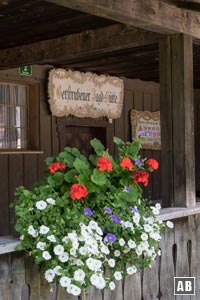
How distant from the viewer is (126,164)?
2.51m

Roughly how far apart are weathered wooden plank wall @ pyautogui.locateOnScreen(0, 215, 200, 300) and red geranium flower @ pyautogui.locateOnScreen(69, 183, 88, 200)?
359 millimetres

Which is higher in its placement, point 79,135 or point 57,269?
point 79,135

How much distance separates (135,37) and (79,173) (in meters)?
1.70

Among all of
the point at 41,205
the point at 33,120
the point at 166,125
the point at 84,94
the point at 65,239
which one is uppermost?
the point at 84,94

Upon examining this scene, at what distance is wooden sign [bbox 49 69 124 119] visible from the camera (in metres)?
6.16

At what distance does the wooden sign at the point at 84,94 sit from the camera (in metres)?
6.16

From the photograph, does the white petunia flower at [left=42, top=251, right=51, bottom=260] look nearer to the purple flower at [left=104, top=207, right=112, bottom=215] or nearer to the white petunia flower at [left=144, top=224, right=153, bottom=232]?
the purple flower at [left=104, top=207, right=112, bottom=215]

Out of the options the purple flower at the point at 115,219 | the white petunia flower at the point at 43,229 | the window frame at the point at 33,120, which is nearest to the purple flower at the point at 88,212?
the purple flower at the point at 115,219

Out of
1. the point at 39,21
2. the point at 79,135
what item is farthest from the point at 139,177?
the point at 79,135

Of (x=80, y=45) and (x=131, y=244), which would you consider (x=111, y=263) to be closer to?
(x=131, y=244)

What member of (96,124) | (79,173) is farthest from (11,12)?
(96,124)

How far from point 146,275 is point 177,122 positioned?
1093mm

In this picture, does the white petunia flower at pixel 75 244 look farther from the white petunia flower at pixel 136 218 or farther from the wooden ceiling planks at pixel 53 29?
the wooden ceiling planks at pixel 53 29

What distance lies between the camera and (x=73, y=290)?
7.02ft
